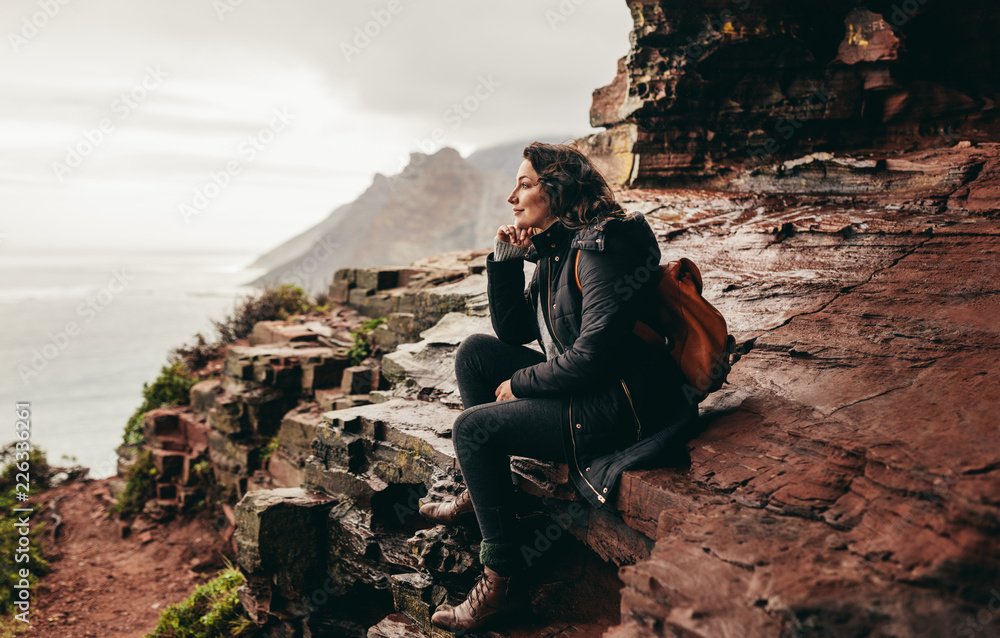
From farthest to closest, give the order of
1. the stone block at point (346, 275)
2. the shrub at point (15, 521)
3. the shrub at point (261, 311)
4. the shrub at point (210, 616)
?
the shrub at point (261, 311), the stone block at point (346, 275), the shrub at point (15, 521), the shrub at point (210, 616)

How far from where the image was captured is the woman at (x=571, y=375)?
112 inches

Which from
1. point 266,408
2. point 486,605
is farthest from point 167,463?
point 486,605

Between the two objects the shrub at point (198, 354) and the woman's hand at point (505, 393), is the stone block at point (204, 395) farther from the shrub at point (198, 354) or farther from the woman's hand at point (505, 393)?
the woman's hand at point (505, 393)

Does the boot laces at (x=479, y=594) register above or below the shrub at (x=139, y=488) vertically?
above

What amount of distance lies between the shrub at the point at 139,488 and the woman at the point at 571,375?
1077cm

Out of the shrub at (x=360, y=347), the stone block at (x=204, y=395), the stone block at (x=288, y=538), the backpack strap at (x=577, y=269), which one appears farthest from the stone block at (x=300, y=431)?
the backpack strap at (x=577, y=269)

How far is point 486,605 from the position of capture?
3227 mm

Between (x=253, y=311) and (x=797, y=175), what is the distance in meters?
12.1

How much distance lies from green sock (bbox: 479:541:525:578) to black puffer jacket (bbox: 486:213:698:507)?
1.71ft

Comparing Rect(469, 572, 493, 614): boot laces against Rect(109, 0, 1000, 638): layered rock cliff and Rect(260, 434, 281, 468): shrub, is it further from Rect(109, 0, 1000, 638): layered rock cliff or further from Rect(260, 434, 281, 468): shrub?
Rect(260, 434, 281, 468): shrub

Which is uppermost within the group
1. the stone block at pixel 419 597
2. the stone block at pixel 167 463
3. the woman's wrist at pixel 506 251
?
the woman's wrist at pixel 506 251

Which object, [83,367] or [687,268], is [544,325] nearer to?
[687,268]

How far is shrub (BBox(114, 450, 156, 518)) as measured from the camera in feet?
38.6

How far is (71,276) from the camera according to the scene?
65500 mm
